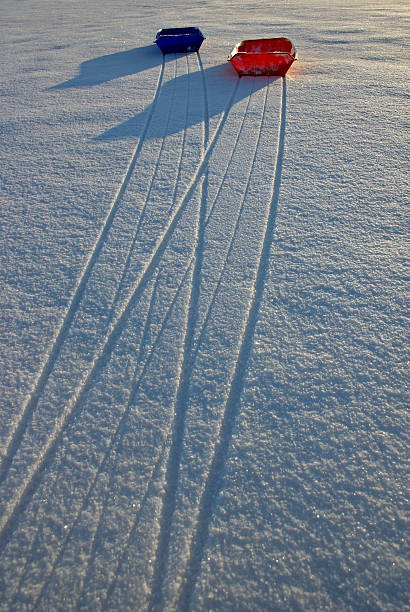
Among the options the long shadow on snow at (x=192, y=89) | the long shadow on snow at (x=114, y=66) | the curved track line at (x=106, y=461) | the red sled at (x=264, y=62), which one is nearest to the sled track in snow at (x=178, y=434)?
the curved track line at (x=106, y=461)

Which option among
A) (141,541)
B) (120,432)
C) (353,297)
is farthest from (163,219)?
(141,541)

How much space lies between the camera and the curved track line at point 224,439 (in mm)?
1331

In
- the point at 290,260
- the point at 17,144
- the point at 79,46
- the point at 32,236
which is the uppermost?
the point at 79,46

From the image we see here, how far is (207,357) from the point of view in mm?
1960

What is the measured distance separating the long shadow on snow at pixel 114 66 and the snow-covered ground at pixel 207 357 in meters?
1.36

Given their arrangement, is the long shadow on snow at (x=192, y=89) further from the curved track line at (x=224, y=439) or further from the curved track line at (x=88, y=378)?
the curved track line at (x=224, y=439)

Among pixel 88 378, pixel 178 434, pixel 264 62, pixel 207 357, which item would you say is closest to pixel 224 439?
pixel 178 434

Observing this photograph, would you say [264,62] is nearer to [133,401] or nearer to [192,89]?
[192,89]

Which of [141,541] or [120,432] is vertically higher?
[120,432]

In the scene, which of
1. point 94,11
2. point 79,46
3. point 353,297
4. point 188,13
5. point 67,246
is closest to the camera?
point 353,297

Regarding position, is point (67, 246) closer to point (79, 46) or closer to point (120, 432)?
point (120, 432)

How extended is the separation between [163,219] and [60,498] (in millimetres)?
1951

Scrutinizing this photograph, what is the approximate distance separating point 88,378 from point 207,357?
0.63m

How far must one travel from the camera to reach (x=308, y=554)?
1.35 metres
